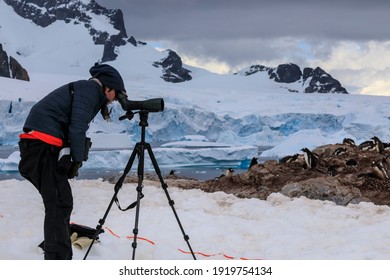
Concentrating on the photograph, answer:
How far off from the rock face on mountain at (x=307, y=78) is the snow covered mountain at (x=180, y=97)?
19 cm

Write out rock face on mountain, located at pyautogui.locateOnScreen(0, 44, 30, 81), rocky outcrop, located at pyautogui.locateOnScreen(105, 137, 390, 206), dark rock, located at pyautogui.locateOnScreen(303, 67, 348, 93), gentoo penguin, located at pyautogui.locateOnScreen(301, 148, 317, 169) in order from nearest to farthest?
rocky outcrop, located at pyautogui.locateOnScreen(105, 137, 390, 206) < gentoo penguin, located at pyautogui.locateOnScreen(301, 148, 317, 169) < rock face on mountain, located at pyautogui.locateOnScreen(0, 44, 30, 81) < dark rock, located at pyautogui.locateOnScreen(303, 67, 348, 93)

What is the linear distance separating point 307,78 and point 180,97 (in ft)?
260

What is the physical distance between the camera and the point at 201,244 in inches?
222

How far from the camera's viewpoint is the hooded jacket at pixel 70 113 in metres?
3.81

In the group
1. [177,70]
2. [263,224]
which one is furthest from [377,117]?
[177,70]

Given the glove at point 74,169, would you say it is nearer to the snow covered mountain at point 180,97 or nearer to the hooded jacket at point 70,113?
the hooded jacket at point 70,113

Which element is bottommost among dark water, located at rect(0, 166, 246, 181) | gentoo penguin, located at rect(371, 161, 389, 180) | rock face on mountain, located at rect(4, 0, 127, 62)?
dark water, located at rect(0, 166, 246, 181)

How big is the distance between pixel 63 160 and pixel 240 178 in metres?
6.29

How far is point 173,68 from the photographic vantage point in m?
121

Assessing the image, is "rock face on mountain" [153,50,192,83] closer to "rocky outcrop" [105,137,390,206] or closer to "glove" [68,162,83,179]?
"rocky outcrop" [105,137,390,206]

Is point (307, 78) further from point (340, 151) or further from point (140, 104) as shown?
point (140, 104)

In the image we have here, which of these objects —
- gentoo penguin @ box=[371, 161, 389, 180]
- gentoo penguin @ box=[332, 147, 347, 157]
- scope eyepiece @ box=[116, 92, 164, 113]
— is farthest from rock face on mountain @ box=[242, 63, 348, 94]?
scope eyepiece @ box=[116, 92, 164, 113]

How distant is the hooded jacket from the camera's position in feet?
12.5

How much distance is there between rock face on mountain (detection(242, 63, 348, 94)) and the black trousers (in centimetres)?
12189
